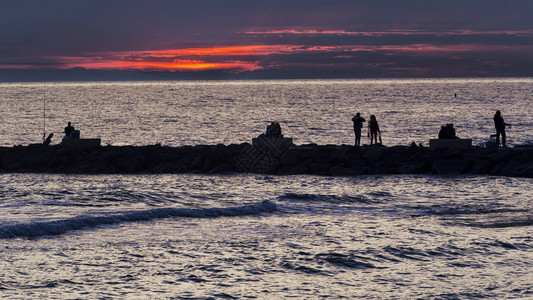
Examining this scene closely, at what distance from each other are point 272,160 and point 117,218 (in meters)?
12.6

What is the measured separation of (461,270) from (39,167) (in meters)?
23.9

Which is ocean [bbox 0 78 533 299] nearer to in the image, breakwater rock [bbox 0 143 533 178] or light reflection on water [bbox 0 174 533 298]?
light reflection on water [bbox 0 174 533 298]

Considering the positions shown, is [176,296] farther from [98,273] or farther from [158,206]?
→ [158,206]

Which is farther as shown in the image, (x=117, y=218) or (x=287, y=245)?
(x=117, y=218)

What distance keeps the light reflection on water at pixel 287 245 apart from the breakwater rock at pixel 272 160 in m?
3.56

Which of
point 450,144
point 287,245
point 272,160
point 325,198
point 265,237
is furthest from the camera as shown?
point 450,144

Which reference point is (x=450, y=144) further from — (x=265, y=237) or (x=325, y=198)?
(x=265, y=237)

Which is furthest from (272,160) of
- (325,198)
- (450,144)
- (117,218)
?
(117,218)

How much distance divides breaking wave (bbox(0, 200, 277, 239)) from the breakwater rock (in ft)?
30.4

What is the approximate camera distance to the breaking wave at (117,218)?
17438 millimetres

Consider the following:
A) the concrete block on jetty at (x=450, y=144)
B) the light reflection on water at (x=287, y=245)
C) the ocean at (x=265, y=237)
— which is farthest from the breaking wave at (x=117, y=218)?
the concrete block on jetty at (x=450, y=144)

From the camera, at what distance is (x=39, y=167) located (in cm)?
3288

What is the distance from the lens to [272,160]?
3136 cm

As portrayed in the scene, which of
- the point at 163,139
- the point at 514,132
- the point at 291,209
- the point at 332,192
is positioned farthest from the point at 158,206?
the point at 514,132
